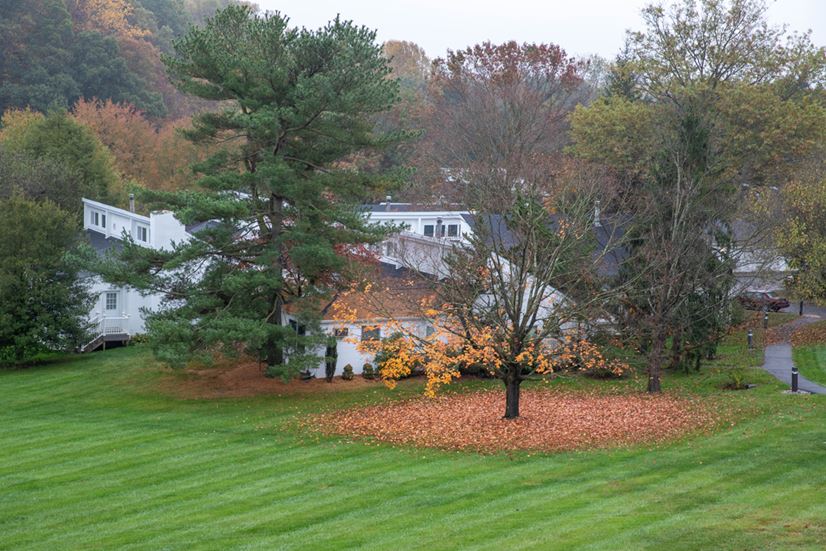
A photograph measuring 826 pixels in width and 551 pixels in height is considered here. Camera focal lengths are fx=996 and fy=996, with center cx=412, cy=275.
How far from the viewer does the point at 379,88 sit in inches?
1245

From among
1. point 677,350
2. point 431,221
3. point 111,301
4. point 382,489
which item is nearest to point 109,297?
point 111,301

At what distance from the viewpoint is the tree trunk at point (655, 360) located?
99.9 ft

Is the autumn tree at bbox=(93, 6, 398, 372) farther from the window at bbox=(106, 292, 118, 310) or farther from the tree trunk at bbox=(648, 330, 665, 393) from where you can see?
the window at bbox=(106, 292, 118, 310)

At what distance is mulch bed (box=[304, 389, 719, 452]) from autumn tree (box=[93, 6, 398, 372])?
4.68 meters

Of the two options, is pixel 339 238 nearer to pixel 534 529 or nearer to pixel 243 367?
pixel 243 367

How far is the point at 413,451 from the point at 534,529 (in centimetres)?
745

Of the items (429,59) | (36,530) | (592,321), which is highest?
(429,59)

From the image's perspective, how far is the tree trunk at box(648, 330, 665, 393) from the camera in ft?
99.9

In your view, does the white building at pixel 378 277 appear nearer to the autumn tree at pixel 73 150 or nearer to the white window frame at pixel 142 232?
the white window frame at pixel 142 232

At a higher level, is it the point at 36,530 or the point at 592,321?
the point at 592,321

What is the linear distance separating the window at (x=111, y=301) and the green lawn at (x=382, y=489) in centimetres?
1447

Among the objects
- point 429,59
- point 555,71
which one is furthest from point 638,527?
point 429,59

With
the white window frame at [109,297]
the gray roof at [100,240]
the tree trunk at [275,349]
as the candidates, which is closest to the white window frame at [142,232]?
the gray roof at [100,240]

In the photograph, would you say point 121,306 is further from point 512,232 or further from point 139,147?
point 139,147
